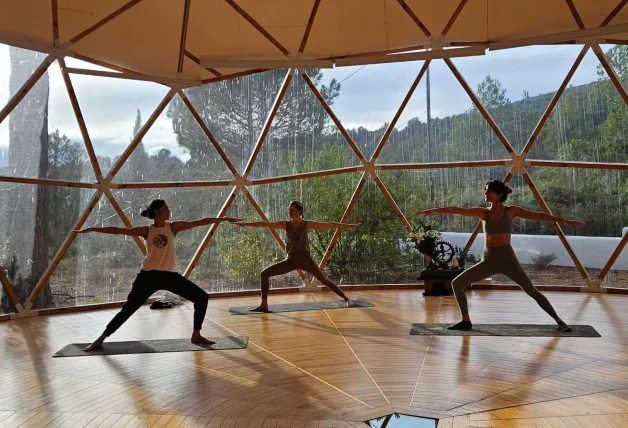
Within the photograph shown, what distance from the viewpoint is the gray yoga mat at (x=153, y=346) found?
5422 millimetres

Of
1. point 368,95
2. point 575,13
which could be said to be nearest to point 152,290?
point 368,95

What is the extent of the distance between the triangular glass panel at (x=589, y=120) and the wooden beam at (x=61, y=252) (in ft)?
22.9

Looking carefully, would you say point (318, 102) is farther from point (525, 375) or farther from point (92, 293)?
point (525, 375)

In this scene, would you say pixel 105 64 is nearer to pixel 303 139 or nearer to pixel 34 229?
pixel 34 229

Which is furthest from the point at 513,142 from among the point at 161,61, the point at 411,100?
the point at 161,61

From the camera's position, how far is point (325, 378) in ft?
14.0

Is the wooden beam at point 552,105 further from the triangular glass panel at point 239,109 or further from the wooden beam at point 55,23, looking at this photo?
the wooden beam at point 55,23

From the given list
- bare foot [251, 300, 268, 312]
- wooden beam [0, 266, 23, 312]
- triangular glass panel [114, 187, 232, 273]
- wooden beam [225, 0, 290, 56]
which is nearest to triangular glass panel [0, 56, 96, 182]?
triangular glass panel [114, 187, 232, 273]

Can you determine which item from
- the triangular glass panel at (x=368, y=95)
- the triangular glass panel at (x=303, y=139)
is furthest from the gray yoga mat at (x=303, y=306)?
the triangular glass panel at (x=368, y=95)

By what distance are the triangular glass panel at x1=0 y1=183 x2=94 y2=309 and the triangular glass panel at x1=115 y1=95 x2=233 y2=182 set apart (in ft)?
3.99

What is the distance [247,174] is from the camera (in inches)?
400

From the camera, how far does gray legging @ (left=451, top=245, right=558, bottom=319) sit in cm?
591

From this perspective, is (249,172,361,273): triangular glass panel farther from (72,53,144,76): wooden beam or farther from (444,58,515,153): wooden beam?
(72,53,144,76): wooden beam

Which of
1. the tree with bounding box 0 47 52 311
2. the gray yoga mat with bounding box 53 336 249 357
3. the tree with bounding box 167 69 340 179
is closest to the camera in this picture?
the gray yoga mat with bounding box 53 336 249 357
